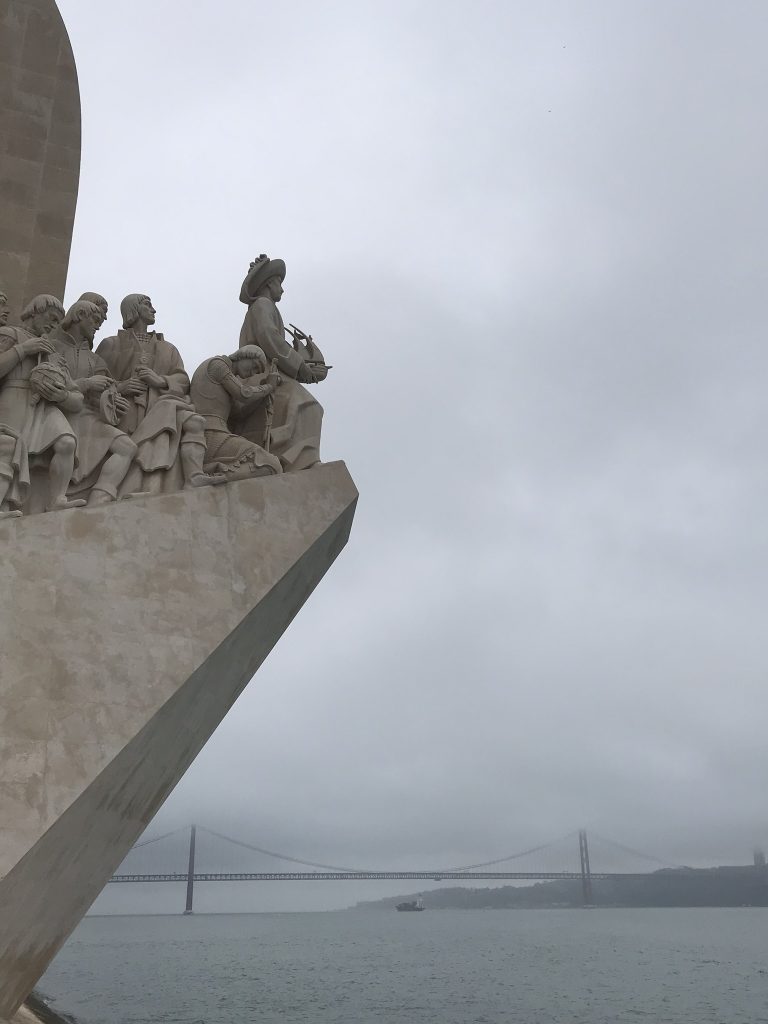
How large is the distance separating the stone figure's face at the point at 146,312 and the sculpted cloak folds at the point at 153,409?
13 cm

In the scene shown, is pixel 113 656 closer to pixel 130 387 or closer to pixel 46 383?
pixel 46 383

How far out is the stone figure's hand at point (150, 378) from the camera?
8.48m

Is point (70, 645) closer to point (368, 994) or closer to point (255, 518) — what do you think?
point (255, 518)

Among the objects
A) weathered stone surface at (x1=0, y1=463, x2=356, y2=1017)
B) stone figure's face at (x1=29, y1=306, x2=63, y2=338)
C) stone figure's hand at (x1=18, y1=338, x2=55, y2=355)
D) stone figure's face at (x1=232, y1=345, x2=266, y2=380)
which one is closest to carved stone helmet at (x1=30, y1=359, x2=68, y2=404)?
stone figure's hand at (x1=18, y1=338, x2=55, y2=355)

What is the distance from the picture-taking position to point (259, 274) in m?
9.75

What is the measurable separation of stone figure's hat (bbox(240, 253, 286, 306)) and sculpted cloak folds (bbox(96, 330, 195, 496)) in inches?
42.1

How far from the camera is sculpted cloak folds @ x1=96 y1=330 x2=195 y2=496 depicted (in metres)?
7.90

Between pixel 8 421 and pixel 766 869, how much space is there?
93937 mm

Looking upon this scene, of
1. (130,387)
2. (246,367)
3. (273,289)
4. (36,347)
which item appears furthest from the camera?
(273,289)

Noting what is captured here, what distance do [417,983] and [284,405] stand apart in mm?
26460

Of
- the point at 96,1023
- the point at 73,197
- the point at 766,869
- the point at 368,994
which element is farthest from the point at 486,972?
the point at 766,869

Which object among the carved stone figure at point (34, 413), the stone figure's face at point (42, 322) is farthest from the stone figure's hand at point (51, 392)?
the stone figure's face at point (42, 322)

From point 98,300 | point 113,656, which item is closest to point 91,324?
point 98,300

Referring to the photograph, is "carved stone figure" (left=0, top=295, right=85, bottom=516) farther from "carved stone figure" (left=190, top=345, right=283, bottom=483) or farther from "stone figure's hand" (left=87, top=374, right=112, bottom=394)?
"carved stone figure" (left=190, top=345, right=283, bottom=483)
